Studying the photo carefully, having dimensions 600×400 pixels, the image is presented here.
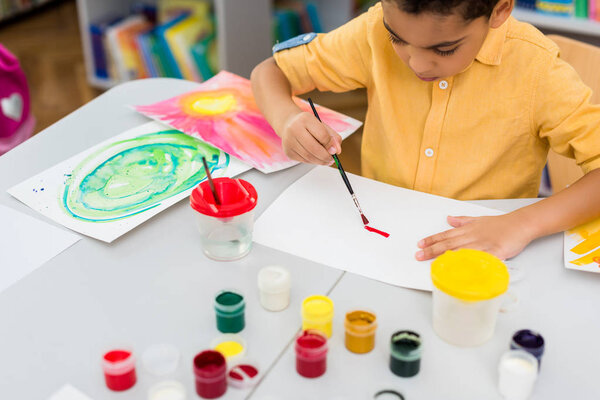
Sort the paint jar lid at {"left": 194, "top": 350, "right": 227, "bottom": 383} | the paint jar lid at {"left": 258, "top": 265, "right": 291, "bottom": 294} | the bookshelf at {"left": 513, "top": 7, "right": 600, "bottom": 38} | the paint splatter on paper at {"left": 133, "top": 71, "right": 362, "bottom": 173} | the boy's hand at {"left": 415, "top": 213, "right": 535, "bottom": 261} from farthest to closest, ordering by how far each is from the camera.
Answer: the bookshelf at {"left": 513, "top": 7, "right": 600, "bottom": 38} → the paint splatter on paper at {"left": 133, "top": 71, "right": 362, "bottom": 173} → the boy's hand at {"left": 415, "top": 213, "right": 535, "bottom": 261} → the paint jar lid at {"left": 258, "top": 265, "right": 291, "bottom": 294} → the paint jar lid at {"left": 194, "top": 350, "right": 227, "bottom": 383}

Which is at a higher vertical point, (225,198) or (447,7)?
(447,7)

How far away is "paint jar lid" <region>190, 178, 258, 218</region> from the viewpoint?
0.86 metres

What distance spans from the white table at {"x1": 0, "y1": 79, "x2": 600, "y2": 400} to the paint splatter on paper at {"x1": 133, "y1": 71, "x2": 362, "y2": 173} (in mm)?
170

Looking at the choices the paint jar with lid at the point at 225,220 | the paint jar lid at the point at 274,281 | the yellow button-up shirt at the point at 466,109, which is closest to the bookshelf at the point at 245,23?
the yellow button-up shirt at the point at 466,109

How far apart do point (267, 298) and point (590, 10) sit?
1801 mm

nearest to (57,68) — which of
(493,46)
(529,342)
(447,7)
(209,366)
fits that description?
(493,46)

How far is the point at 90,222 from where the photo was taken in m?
0.96

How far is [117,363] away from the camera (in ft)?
2.28

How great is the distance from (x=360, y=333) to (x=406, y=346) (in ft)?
0.17

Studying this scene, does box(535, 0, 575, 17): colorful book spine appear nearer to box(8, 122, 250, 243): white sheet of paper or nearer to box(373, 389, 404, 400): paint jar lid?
box(8, 122, 250, 243): white sheet of paper

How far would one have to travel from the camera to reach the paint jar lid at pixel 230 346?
73 cm

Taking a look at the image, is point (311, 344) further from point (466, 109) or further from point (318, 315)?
point (466, 109)

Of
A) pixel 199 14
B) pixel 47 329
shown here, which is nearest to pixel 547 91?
pixel 47 329

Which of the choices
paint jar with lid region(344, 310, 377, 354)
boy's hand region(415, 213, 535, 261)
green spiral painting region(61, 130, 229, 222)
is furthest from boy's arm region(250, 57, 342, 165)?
paint jar with lid region(344, 310, 377, 354)
